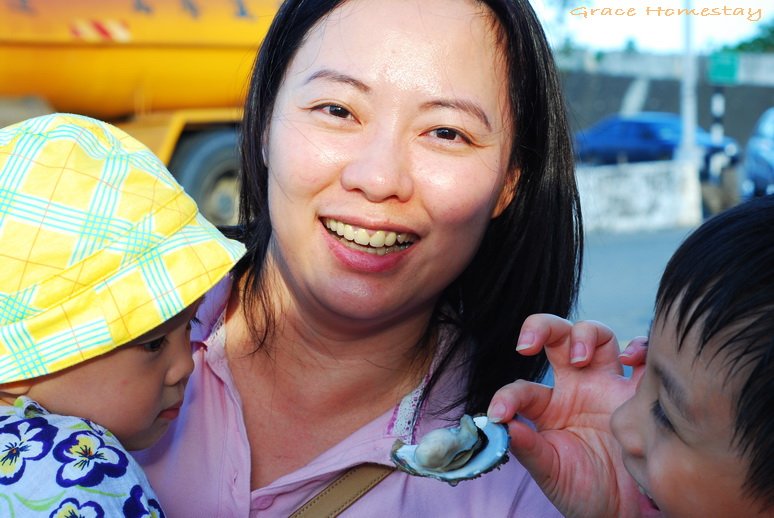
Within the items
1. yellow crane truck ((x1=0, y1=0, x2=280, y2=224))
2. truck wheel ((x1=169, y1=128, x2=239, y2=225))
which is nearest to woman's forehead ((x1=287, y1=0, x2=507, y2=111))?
yellow crane truck ((x1=0, y1=0, x2=280, y2=224))

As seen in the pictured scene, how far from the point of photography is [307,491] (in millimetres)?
2025

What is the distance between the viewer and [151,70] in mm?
7398

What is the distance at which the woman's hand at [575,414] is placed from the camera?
1.63m

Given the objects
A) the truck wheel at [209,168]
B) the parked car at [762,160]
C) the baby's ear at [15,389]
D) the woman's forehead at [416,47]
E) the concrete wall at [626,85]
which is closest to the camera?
the baby's ear at [15,389]

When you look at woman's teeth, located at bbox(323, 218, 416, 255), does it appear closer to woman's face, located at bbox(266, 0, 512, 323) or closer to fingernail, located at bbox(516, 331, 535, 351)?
woman's face, located at bbox(266, 0, 512, 323)

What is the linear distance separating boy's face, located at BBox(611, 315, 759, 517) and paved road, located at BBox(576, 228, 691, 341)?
13.2 feet

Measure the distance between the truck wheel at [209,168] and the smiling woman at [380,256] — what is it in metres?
5.66

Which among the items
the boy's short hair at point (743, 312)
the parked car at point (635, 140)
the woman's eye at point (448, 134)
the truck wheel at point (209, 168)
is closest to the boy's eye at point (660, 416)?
the boy's short hair at point (743, 312)

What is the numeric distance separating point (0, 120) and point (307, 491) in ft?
16.8

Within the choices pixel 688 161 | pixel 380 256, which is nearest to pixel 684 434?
pixel 380 256

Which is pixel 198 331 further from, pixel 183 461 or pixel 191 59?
pixel 191 59

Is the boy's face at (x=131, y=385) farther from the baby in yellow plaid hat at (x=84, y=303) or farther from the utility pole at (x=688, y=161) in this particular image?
the utility pole at (x=688, y=161)

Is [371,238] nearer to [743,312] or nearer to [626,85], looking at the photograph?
[743,312]

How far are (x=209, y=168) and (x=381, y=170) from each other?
6.35m
